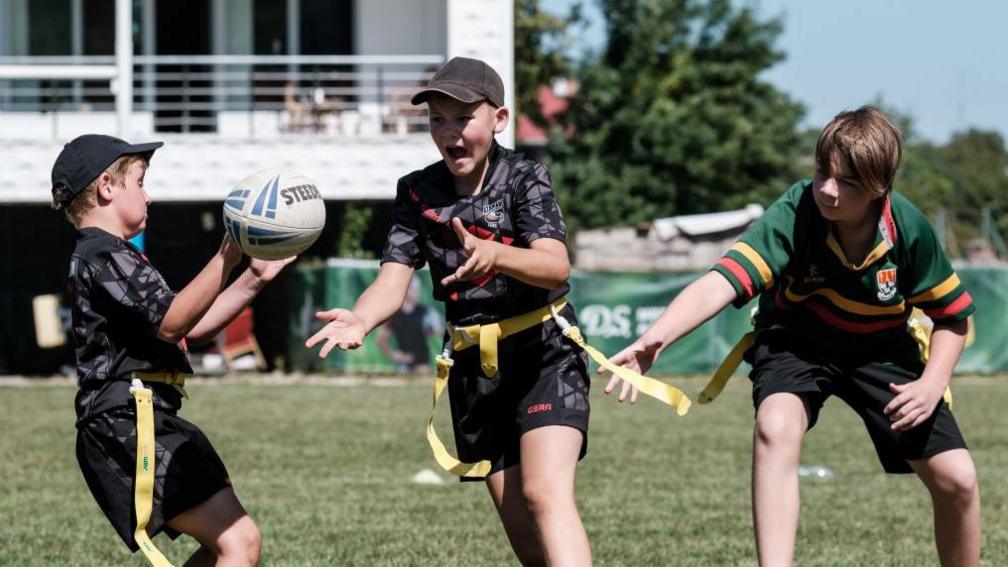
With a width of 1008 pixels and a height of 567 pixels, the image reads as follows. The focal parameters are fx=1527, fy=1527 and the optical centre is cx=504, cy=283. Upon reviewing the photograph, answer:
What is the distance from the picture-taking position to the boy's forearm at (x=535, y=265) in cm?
476

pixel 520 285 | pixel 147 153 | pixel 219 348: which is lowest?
pixel 219 348

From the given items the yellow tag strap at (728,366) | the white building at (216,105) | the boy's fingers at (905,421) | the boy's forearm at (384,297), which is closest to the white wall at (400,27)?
the white building at (216,105)

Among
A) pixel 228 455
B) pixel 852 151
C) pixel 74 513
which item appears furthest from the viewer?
pixel 228 455

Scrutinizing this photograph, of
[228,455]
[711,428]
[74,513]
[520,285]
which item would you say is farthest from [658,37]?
[520,285]

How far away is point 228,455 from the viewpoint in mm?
11828

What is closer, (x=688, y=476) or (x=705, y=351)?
(x=688, y=476)

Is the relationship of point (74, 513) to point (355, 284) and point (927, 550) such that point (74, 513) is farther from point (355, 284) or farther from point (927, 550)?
point (355, 284)

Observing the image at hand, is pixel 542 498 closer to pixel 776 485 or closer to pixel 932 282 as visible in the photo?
pixel 776 485

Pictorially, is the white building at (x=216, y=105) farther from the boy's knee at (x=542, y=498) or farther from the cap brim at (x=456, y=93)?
the boy's knee at (x=542, y=498)

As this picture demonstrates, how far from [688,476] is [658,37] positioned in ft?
87.7

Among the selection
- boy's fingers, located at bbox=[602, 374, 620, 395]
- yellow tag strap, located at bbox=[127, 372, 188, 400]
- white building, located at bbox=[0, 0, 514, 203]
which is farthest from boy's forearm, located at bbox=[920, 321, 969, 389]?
white building, located at bbox=[0, 0, 514, 203]

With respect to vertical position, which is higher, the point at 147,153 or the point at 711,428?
the point at 147,153

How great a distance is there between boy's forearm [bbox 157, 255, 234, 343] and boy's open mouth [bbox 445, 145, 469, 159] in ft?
3.03

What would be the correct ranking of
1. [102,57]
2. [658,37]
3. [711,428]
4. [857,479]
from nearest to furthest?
[857,479] < [711,428] < [102,57] < [658,37]
